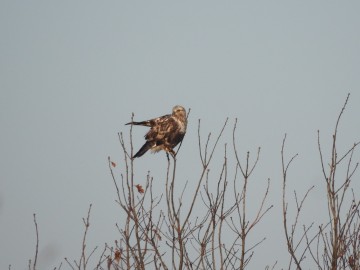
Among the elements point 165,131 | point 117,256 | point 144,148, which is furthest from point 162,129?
point 117,256

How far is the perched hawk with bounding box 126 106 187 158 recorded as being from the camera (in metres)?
9.05

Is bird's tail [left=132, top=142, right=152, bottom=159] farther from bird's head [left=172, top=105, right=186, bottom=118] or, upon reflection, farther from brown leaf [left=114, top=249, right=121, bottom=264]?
brown leaf [left=114, top=249, right=121, bottom=264]

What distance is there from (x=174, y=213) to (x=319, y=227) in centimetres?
136

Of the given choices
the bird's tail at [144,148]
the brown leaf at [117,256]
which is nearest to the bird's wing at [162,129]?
the bird's tail at [144,148]

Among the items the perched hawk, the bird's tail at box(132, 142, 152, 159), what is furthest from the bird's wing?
the bird's tail at box(132, 142, 152, 159)

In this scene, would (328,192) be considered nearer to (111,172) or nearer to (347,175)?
(347,175)

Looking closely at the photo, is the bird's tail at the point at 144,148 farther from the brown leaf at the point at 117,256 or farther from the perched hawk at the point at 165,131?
the brown leaf at the point at 117,256

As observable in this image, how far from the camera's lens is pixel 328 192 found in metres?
4.38

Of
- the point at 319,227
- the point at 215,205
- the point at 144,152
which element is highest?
the point at 144,152

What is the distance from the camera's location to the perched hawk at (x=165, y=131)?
9.05 meters

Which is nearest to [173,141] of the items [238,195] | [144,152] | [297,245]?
[144,152]

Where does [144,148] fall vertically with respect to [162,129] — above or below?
below

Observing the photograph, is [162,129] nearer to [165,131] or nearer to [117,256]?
[165,131]

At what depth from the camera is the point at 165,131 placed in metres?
9.23
